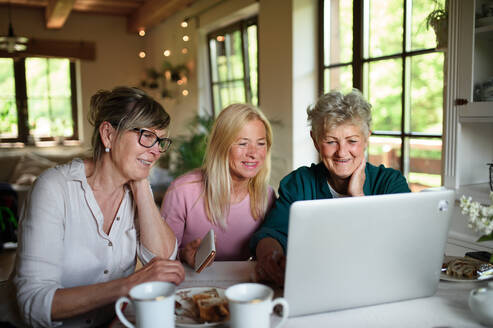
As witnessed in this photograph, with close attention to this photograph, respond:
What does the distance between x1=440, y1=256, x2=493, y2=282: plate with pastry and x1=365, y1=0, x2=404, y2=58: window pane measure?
2.02 m

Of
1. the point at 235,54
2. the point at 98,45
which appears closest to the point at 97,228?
the point at 235,54

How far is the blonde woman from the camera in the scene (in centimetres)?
177

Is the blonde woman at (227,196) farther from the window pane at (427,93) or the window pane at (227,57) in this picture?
the window pane at (227,57)

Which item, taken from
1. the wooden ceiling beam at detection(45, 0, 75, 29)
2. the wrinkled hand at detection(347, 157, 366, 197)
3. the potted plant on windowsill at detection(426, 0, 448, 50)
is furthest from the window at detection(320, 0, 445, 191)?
the wooden ceiling beam at detection(45, 0, 75, 29)

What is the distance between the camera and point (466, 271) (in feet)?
3.95

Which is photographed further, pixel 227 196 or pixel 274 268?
pixel 227 196

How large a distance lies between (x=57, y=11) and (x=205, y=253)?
18.4 feet

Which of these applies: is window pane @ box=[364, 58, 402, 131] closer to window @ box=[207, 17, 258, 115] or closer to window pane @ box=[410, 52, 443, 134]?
window pane @ box=[410, 52, 443, 134]

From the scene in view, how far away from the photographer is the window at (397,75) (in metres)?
2.74

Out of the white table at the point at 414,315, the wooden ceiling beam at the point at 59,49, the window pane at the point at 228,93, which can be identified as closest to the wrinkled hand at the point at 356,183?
the white table at the point at 414,315

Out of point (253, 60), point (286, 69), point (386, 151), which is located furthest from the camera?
point (253, 60)

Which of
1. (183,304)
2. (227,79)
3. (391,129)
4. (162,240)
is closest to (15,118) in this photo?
(227,79)

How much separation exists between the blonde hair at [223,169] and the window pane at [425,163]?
1413 mm

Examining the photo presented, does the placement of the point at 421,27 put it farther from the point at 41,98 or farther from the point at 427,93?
the point at 41,98
